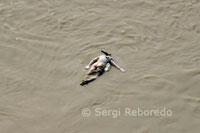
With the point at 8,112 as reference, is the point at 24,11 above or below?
above

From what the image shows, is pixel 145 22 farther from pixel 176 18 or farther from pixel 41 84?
pixel 41 84

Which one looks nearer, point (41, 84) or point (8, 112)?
point (8, 112)

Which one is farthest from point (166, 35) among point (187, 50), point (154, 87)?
point (154, 87)

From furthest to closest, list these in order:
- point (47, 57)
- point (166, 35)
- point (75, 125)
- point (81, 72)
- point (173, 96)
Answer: point (166, 35) < point (47, 57) < point (81, 72) < point (173, 96) < point (75, 125)

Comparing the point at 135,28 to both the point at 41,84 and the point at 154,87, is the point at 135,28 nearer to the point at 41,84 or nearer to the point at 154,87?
the point at 154,87

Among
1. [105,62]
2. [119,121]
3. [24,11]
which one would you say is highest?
[24,11]

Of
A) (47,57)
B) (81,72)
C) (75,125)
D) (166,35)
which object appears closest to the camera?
(75,125)
